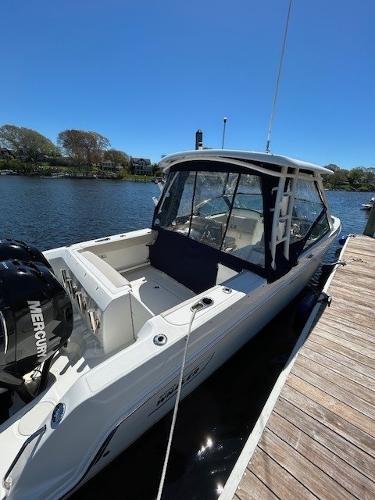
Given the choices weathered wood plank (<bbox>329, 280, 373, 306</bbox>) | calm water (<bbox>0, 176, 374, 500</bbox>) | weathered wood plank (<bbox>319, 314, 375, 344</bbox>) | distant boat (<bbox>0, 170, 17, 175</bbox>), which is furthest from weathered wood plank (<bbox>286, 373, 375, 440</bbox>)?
distant boat (<bbox>0, 170, 17, 175</bbox>)

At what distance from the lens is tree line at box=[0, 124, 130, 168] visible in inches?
2295

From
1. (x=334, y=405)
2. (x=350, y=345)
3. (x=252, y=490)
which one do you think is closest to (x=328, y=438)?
(x=334, y=405)

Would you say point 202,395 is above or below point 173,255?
below

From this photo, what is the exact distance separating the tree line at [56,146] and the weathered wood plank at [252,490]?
66879 mm

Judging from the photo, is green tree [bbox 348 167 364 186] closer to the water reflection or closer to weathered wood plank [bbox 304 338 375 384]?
weathered wood plank [bbox 304 338 375 384]

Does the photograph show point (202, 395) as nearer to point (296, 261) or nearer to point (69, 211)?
point (296, 261)

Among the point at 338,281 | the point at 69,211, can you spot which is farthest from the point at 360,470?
the point at 69,211

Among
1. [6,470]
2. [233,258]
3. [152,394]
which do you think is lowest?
[6,470]

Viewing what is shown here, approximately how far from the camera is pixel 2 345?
1.77m

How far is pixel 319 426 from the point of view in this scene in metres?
2.17

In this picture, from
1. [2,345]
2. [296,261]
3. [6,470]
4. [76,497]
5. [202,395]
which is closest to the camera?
[6,470]

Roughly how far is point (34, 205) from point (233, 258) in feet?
62.5

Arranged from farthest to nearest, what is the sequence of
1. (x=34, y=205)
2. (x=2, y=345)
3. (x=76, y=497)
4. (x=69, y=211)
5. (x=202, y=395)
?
(x=34, y=205) → (x=69, y=211) → (x=202, y=395) → (x=76, y=497) → (x=2, y=345)

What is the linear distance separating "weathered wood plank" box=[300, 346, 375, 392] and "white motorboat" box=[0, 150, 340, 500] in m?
0.74
